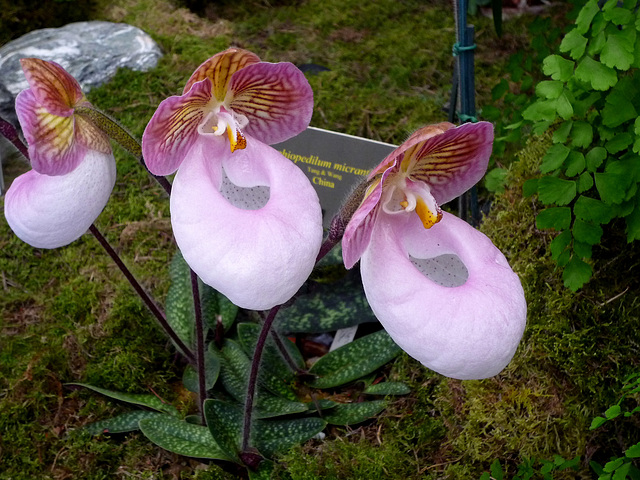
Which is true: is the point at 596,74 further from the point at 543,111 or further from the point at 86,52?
the point at 86,52

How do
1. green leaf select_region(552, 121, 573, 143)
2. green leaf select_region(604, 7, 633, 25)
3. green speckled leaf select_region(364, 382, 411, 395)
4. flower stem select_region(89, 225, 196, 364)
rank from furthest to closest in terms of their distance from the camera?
green speckled leaf select_region(364, 382, 411, 395)
flower stem select_region(89, 225, 196, 364)
green leaf select_region(552, 121, 573, 143)
green leaf select_region(604, 7, 633, 25)

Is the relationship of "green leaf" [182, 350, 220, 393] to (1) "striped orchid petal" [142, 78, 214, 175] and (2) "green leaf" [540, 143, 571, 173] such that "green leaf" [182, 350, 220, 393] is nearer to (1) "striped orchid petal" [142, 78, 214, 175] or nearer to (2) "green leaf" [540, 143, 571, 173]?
(1) "striped orchid petal" [142, 78, 214, 175]

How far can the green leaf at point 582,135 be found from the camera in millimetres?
1015

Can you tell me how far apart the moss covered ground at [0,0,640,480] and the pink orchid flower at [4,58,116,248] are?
0.54m

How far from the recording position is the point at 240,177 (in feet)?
2.82

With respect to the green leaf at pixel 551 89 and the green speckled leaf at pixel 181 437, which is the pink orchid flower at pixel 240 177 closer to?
the green leaf at pixel 551 89

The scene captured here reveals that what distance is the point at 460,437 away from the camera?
1.15m

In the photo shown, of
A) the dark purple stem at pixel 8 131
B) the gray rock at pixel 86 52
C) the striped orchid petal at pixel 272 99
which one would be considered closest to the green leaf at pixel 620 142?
the striped orchid petal at pixel 272 99

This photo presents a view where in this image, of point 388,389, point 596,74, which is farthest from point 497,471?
point 596,74

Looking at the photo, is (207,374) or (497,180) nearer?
(207,374)

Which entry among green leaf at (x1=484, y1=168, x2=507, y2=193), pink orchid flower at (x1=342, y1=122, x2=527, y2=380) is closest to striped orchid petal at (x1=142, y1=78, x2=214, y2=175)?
pink orchid flower at (x1=342, y1=122, x2=527, y2=380)

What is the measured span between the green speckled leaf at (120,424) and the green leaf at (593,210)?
0.90 meters

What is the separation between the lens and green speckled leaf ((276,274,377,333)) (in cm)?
137

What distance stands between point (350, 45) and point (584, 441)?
162 centimetres
